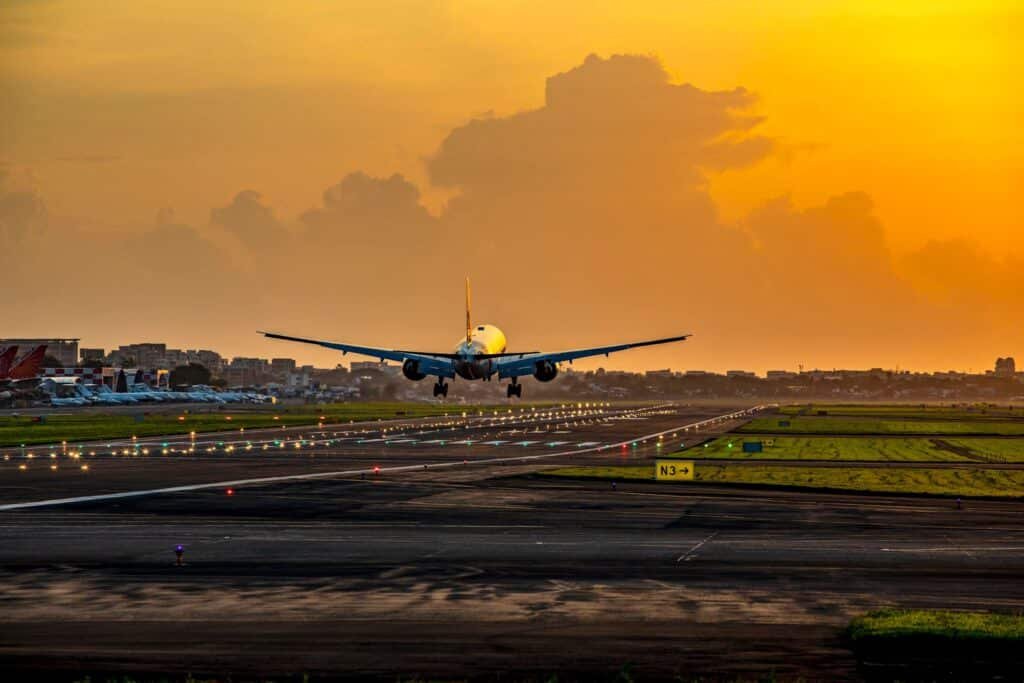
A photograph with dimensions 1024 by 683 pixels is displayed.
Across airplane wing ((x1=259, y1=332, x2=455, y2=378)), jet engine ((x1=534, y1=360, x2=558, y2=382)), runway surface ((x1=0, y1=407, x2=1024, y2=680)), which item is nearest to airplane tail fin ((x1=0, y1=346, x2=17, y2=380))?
airplane wing ((x1=259, y1=332, x2=455, y2=378))

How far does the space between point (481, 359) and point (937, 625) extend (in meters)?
81.7

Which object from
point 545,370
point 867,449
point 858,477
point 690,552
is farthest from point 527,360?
point 690,552

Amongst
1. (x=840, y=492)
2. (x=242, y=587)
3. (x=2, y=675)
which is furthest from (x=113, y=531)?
(x=840, y=492)

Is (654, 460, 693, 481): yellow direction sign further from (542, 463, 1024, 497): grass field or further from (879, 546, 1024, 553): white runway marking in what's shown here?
(879, 546, 1024, 553): white runway marking

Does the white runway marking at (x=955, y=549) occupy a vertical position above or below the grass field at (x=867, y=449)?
below

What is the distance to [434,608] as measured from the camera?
24734 millimetres

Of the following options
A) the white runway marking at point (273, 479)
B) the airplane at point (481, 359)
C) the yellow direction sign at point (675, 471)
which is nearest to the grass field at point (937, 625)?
the white runway marking at point (273, 479)

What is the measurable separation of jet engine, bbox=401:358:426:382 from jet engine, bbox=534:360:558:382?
10.4 meters

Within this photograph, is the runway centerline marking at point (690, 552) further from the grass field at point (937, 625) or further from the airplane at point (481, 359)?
the airplane at point (481, 359)

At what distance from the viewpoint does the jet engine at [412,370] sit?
10676 cm

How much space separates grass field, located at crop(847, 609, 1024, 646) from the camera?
21.7m

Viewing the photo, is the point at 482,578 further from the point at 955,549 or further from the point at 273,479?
the point at 273,479

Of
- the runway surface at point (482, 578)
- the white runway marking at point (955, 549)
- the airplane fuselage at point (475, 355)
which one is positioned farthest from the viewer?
the airplane fuselage at point (475, 355)

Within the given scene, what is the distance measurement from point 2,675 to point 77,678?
1272 millimetres
